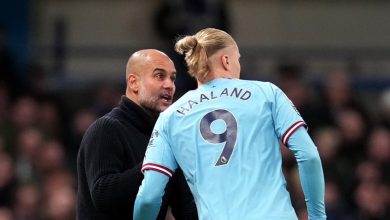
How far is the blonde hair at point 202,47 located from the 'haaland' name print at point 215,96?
111 millimetres

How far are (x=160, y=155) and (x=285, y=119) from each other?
586mm

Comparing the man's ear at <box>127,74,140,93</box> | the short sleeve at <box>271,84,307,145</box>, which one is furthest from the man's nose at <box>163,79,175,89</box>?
the short sleeve at <box>271,84,307,145</box>

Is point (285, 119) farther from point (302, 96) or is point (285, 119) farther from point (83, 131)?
point (83, 131)

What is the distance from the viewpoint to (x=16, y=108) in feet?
41.1

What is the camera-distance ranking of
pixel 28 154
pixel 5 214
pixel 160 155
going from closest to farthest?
pixel 160 155
pixel 5 214
pixel 28 154

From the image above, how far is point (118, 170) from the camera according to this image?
18.9 ft

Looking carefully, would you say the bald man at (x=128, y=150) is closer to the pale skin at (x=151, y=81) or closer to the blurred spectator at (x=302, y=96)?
the pale skin at (x=151, y=81)

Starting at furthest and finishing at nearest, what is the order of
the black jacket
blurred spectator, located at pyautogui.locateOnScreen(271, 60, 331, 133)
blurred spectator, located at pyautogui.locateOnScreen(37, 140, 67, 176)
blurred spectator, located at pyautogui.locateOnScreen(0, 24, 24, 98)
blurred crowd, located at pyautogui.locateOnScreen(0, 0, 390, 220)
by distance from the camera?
blurred spectator, located at pyautogui.locateOnScreen(0, 24, 24, 98) → blurred spectator, located at pyautogui.locateOnScreen(271, 60, 331, 133) → blurred spectator, located at pyautogui.locateOnScreen(37, 140, 67, 176) → blurred crowd, located at pyautogui.locateOnScreen(0, 0, 390, 220) → the black jacket

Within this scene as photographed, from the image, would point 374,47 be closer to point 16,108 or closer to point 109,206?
point 16,108

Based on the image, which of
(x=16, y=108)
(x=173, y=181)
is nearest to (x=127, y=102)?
(x=173, y=181)

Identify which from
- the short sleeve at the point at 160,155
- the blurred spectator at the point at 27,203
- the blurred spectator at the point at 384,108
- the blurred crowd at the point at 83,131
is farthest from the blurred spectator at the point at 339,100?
the short sleeve at the point at 160,155

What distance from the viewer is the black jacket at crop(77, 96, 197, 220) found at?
5664 millimetres

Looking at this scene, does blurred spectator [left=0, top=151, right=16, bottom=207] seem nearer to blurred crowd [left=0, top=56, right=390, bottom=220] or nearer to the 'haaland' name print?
blurred crowd [left=0, top=56, right=390, bottom=220]

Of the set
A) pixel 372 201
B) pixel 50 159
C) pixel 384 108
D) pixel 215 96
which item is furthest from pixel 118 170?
pixel 384 108
